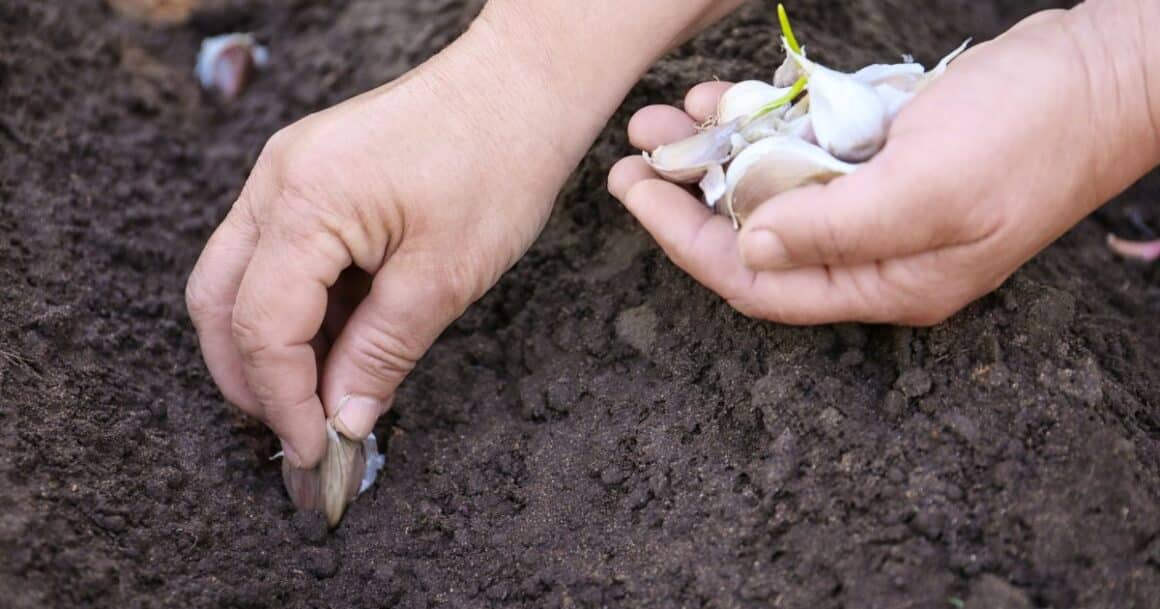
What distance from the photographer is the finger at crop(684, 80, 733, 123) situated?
4.79 ft

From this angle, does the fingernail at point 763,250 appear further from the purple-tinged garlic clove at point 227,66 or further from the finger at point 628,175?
the purple-tinged garlic clove at point 227,66

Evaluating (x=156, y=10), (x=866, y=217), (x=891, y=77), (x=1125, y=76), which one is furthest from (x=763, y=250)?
(x=156, y=10)

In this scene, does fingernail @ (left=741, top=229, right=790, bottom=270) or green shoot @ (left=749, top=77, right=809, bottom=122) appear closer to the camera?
fingernail @ (left=741, top=229, right=790, bottom=270)

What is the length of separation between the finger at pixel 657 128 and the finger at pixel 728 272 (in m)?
0.14

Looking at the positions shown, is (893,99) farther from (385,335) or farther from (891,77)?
(385,335)

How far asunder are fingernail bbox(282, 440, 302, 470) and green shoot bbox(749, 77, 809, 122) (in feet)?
2.45

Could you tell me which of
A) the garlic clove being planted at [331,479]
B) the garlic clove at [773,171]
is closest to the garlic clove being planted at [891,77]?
the garlic clove at [773,171]

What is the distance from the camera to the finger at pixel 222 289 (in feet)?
4.86

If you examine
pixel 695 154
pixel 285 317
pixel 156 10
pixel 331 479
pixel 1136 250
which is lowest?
pixel 1136 250

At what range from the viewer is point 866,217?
3.67 feet

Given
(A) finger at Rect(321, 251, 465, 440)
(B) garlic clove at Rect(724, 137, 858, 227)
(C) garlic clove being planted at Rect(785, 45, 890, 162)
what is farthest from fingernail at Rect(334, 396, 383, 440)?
(C) garlic clove being planted at Rect(785, 45, 890, 162)

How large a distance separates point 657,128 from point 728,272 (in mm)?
298

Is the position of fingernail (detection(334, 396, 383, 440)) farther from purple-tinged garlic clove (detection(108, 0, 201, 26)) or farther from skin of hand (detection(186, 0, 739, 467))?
purple-tinged garlic clove (detection(108, 0, 201, 26))

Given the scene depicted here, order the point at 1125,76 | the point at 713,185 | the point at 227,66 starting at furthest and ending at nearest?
the point at 227,66
the point at 713,185
the point at 1125,76
